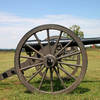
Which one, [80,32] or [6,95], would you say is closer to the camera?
[6,95]

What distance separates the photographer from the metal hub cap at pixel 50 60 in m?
5.17

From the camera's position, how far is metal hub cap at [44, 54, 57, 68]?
17.0 feet

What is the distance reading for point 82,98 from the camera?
4.99 metres

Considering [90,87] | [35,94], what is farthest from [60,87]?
[35,94]

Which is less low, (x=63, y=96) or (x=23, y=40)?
(x=23, y=40)

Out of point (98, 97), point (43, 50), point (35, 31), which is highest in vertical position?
point (35, 31)

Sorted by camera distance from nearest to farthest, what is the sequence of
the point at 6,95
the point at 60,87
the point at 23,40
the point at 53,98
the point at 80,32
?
the point at 53,98 → the point at 23,40 → the point at 6,95 → the point at 60,87 → the point at 80,32

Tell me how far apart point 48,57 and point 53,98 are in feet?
3.45

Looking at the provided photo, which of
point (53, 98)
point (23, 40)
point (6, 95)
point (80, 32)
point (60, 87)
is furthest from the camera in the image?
point (80, 32)

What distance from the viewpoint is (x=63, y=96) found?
4.97m

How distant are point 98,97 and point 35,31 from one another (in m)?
2.37

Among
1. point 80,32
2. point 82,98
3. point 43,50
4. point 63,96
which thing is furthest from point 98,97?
point 80,32

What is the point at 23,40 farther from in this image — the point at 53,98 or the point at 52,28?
the point at 53,98

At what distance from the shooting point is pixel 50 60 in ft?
17.0
